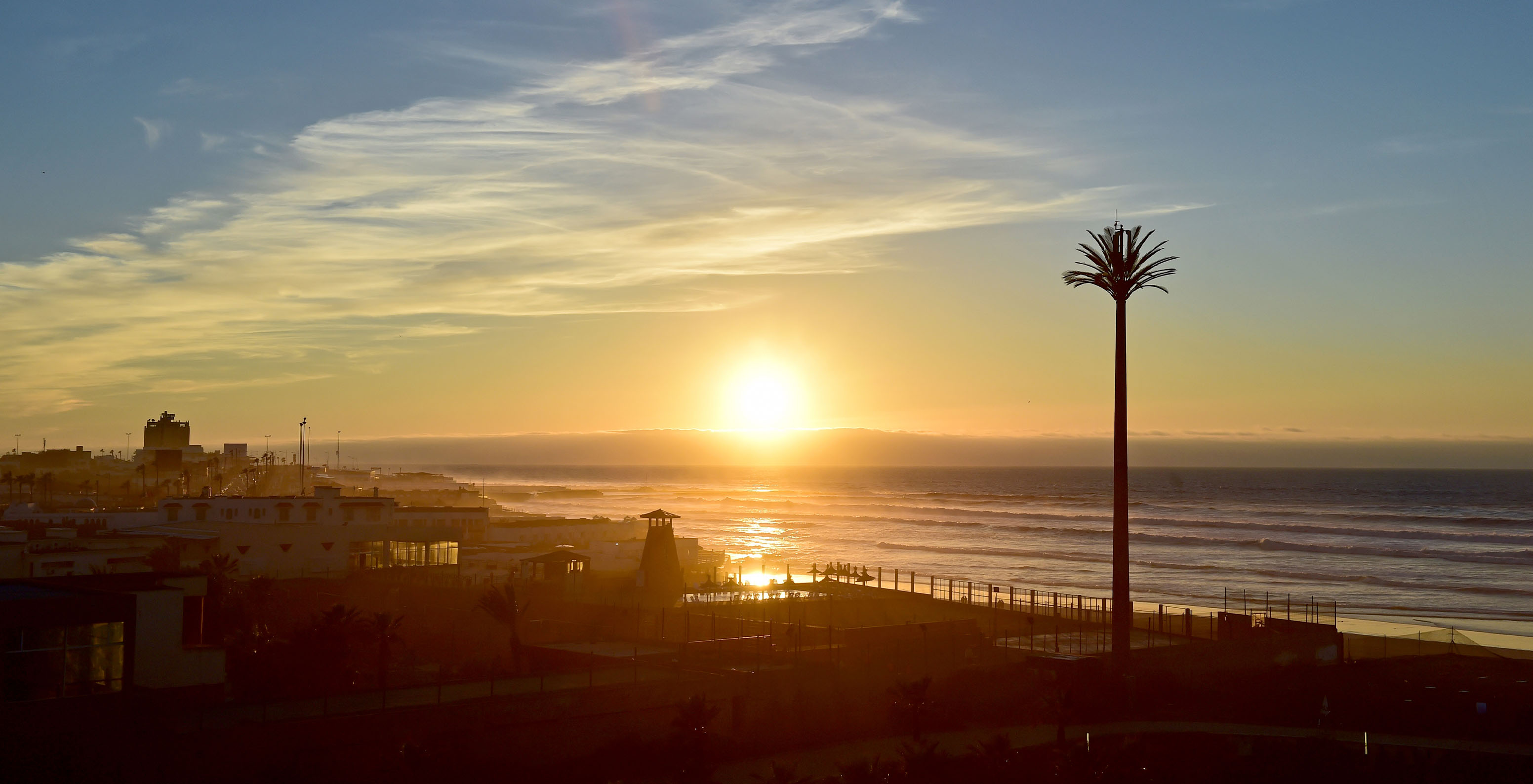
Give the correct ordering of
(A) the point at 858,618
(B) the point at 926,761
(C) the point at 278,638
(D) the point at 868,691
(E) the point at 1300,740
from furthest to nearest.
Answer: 1. (A) the point at 858,618
2. (C) the point at 278,638
3. (D) the point at 868,691
4. (E) the point at 1300,740
5. (B) the point at 926,761

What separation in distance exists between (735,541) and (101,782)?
85.3 m

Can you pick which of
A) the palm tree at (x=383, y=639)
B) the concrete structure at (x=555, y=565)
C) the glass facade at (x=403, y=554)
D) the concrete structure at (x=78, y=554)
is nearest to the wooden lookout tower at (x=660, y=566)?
the concrete structure at (x=555, y=565)

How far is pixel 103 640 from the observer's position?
1833 centimetres

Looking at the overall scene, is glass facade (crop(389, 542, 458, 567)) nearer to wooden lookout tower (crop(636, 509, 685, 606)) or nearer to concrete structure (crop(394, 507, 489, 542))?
concrete structure (crop(394, 507, 489, 542))

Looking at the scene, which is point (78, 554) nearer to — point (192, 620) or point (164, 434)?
point (192, 620)

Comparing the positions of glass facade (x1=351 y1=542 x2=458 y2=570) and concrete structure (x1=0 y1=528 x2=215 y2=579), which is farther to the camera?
glass facade (x1=351 y1=542 x2=458 y2=570)

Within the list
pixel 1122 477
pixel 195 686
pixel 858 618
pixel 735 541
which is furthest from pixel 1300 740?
→ pixel 735 541

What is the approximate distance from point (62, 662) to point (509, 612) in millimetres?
11582

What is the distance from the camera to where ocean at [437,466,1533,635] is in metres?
56.3

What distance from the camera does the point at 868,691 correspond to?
2380 cm

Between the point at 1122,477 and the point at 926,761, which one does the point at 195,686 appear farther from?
the point at 1122,477

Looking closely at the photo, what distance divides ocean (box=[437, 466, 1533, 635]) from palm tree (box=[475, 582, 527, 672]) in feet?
112

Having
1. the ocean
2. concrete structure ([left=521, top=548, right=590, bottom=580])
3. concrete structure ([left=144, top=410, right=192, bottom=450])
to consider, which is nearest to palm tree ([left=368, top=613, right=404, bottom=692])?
concrete structure ([left=521, top=548, right=590, bottom=580])

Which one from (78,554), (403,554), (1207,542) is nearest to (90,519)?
(403,554)
